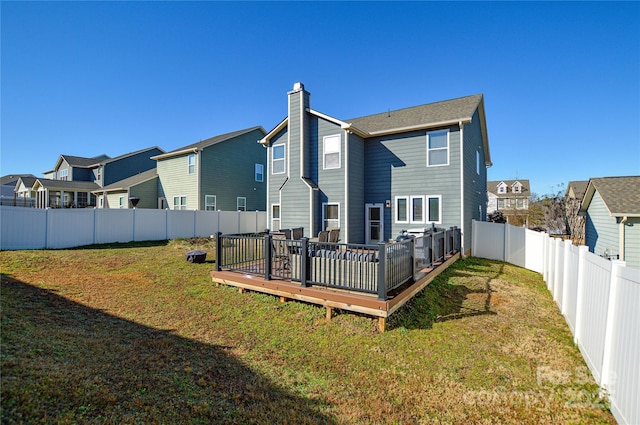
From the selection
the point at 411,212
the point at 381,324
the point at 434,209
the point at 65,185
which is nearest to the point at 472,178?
the point at 434,209

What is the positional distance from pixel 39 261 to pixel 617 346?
13.3m

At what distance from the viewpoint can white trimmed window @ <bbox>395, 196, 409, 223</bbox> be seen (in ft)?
41.4

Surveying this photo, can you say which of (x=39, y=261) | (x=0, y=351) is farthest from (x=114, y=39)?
(x=0, y=351)

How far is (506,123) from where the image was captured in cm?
2031

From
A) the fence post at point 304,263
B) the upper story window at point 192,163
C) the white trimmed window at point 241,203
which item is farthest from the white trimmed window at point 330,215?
the upper story window at point 192,163

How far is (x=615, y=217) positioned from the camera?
12.6 metres

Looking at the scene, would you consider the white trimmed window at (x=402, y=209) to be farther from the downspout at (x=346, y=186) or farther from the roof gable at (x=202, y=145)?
the roof gable at (x=202, y=145)

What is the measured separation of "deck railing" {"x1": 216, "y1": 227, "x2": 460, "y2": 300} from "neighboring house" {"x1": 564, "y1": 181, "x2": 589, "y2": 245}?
17.9m

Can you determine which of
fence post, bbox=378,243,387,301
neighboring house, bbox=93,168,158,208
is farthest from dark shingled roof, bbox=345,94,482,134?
neighboring house, bbox=93,168,158,208

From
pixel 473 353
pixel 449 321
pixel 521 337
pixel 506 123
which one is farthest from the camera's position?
pixel 506 123

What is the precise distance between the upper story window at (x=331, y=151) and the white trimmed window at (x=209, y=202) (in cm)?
1062

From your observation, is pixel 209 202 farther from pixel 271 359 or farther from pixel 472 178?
pixel 271 359

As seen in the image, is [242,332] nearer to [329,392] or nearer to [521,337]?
[329,392]

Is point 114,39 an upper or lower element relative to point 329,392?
upper
